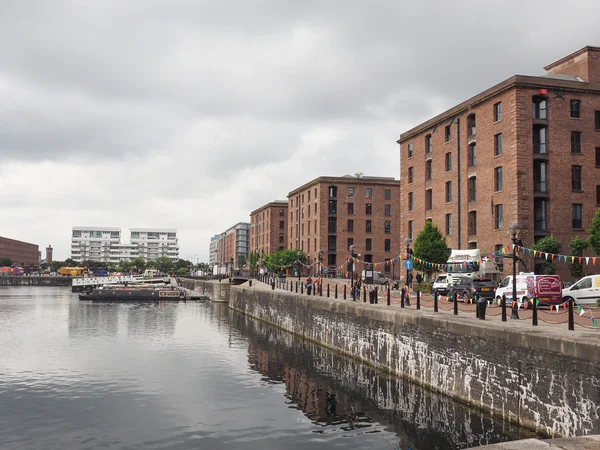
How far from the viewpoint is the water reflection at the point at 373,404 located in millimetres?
14117

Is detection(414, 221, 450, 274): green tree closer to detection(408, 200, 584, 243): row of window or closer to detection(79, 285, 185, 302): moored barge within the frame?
detection(408, 200, 584, 243): row of window

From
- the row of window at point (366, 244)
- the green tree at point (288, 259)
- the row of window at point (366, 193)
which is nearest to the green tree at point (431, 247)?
the row of window at point (366, 244)

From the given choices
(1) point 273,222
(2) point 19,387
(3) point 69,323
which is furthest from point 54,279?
(2) point 19,387

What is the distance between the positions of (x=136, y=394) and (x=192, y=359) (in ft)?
26.8

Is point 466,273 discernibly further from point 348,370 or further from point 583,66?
point 583,66

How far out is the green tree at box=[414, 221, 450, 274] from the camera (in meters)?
45.2

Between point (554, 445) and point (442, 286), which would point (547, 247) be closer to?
point (442, 286)

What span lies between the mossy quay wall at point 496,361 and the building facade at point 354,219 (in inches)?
2380

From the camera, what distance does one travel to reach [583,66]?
45312 mm

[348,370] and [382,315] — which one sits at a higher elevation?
[382,315]

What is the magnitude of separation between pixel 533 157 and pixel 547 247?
7502 millimetres

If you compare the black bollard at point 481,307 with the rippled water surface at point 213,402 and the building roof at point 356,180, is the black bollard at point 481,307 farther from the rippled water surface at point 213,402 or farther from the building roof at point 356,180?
the building roof at point 356,180

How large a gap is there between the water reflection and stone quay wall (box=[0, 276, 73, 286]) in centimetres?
12608

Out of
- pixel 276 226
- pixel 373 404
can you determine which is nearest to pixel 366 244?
pixel 276 226
